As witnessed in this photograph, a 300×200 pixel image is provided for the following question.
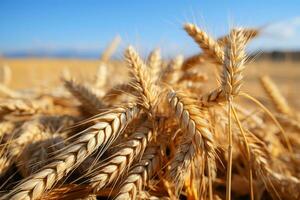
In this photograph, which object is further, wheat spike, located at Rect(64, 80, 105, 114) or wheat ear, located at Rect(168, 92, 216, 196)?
wheat spike, located at Rect(64, 80, 105, 114)

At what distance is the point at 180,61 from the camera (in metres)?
2.11

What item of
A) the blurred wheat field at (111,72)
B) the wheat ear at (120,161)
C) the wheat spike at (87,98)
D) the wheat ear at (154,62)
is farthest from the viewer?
the blurred wheat field at (111,72)

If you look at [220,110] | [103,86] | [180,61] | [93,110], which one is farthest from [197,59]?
[103,86]

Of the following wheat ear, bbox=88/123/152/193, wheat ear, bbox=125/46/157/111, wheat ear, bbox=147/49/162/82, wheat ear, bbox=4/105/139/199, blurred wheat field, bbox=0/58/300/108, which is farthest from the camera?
blurred wheat field, bbox=0/58/300/108

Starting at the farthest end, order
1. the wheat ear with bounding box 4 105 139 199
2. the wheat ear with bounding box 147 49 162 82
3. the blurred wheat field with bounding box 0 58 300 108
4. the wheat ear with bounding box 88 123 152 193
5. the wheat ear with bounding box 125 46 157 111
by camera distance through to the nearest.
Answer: the blurred wheat field with bounding box 0 58 300 108 → the wheat ear with bounding box 147 49 162 82 → the wheat ear with bounding box 125 46 157 111 → the wheat ear with bounding box 88 123 152 193 → the wheat ear with bounding box 4 105 139 199

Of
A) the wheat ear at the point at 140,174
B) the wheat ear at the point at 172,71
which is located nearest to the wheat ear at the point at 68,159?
the wheat ear at the point at 140,174

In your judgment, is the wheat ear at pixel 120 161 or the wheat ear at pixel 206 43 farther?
the wheat ear at pixel 206 43

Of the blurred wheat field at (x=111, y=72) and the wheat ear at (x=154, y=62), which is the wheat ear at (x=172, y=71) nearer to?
the wheat ear at (x=154, y=62)

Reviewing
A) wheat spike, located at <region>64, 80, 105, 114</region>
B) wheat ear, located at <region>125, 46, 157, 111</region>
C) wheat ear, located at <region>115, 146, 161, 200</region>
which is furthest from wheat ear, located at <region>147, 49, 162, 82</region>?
wheat ear, located at <region>115, 146, 161, 200</region>

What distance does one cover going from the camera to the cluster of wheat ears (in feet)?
3.73

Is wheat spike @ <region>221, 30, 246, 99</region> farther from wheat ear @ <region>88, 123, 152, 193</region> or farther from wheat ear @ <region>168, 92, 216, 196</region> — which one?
wheat ear @ <region>88, 123, 152, 193</region>

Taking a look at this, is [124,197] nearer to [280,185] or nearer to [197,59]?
[280,185]

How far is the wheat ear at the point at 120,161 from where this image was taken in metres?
1.16

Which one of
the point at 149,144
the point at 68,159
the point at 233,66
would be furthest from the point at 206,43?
the point at 68,159
